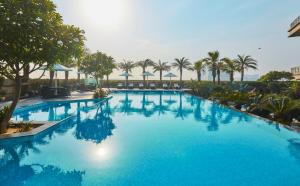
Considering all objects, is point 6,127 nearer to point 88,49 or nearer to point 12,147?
point 12,147

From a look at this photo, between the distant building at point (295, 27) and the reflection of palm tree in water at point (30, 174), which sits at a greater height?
the distant building at point (295, 27)

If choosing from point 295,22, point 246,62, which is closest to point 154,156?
point 295,22

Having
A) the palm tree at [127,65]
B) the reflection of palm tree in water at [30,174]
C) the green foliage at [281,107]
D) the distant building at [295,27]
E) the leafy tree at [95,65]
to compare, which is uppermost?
the distant building at [295,27]

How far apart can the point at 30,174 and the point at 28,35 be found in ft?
13.4

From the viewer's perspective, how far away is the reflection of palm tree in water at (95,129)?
8.59 meters

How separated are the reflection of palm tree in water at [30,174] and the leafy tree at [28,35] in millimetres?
2326

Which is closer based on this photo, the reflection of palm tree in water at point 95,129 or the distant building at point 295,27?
the reflection of palm tree in water at point 95,129

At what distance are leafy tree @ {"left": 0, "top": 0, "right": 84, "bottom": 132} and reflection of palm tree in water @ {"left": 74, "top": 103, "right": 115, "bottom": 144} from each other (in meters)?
2.70

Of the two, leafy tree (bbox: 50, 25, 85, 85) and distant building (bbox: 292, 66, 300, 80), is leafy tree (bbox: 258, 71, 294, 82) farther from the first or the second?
leafy tree (bbox: 50, 25, 85, 85)

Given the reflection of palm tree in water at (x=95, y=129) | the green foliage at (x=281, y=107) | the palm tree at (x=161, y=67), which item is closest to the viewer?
the reflection of palm tree in water at (x=95, y=129)

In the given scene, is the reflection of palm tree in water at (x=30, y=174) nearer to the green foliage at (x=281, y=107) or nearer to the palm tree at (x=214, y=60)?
the green foliage at (x=281, y=107)

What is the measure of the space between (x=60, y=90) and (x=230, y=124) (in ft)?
48.2

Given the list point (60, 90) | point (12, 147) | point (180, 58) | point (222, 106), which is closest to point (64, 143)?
point (12, 147)

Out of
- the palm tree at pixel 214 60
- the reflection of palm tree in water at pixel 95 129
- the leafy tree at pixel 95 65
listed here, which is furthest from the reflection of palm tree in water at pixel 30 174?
the palm tree at pixel 214 60
